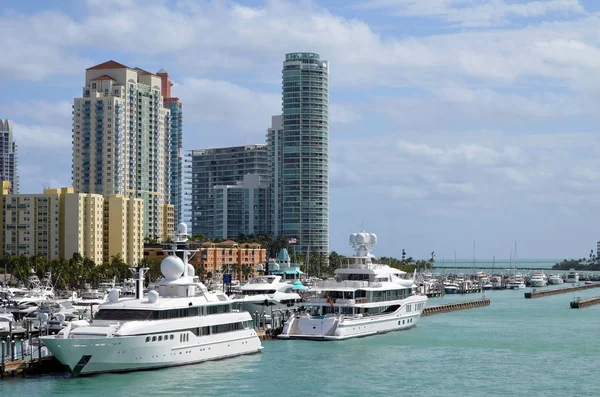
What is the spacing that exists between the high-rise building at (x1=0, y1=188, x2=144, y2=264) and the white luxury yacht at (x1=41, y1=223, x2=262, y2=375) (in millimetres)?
89274

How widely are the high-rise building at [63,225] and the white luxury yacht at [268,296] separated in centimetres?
6644

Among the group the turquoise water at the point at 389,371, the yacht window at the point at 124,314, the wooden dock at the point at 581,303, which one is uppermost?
the yacht window at the point at 124,314

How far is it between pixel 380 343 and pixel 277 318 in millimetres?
11497

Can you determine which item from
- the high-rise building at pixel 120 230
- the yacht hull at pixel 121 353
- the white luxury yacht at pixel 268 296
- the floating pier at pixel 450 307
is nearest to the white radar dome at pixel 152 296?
the yacht hull at pixel 121 353

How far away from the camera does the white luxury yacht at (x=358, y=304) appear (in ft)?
251

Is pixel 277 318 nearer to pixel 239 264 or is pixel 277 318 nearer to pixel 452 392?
pixel 452 392

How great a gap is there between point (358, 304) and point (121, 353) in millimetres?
26875

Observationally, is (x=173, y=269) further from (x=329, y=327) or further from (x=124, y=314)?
(x=329, y=327)

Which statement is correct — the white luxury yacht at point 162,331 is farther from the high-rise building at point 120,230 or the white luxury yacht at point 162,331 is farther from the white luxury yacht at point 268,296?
the high-rise building at point 120,230

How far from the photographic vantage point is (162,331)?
2312 inches

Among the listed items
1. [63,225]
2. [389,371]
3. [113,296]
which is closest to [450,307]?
[389,371]

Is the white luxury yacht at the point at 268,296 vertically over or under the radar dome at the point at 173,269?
under

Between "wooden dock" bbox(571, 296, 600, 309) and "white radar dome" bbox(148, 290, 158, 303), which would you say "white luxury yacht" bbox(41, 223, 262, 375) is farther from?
"wooden dock" bbox(571, 296, 600, 309)

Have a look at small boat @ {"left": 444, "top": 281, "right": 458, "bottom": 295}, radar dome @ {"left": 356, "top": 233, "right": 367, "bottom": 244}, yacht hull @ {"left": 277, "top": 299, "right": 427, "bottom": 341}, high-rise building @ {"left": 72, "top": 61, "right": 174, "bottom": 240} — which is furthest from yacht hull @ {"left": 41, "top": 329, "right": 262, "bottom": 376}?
high-rise building @ {"left": 72, "top": 61, "right": 174, "bottom": 240}
